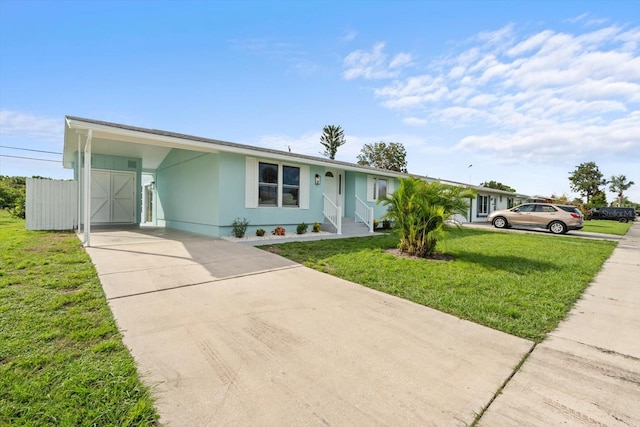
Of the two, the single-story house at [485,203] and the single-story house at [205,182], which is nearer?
the single-story house at [205,182]

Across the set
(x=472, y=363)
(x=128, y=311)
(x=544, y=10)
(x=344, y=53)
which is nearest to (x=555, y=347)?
(x=472, y=363)

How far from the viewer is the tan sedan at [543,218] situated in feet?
48.4

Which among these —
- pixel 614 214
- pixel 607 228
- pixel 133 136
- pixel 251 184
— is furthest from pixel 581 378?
pixel 614 214

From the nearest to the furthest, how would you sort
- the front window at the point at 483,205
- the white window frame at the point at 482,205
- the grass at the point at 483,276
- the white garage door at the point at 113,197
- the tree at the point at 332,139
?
the grass at the point at 483,276 → the white garage door at the point at 113,197 → the white window frame at the point at 482,205 → the front window at the point at 483,205 → the tree at the point at 332,139

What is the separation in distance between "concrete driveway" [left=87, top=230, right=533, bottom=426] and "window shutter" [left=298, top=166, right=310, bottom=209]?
21.8ft

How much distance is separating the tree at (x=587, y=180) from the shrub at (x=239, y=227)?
6494 cm

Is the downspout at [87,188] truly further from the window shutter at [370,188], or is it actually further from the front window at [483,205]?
the front window at [483,205]

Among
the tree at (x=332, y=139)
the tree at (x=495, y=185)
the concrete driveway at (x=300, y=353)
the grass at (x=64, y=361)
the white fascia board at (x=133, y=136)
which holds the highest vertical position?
the tree at (x=332, y=139)

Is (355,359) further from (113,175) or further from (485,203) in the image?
(485,203)

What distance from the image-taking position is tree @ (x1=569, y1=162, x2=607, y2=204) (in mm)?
51250

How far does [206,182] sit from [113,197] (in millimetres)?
6737

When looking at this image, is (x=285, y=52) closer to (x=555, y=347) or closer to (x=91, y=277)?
(x=91, y=277)

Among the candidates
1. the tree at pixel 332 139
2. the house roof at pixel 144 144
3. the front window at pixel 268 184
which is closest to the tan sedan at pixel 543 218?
the house roof at pixel 144 144

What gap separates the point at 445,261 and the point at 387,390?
17.0ft
